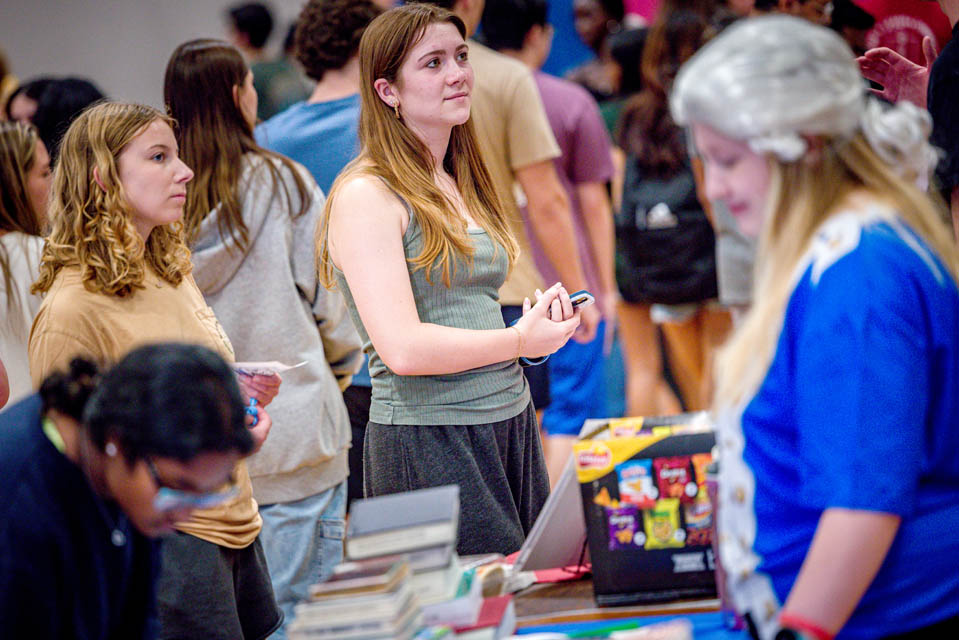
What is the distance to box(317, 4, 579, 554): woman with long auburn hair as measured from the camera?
2090 millimetres

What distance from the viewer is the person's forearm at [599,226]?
429 cm

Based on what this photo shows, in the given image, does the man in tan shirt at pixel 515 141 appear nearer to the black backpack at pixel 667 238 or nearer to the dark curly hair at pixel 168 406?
the black backpack at pixel 667 238

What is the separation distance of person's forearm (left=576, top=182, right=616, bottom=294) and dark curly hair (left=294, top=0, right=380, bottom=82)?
1269 millimetres

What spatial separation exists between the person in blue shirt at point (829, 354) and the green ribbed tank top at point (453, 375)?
2.77ft

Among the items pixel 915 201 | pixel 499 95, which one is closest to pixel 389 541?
pixel 915 201

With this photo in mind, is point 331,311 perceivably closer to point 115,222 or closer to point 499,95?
point 115,222

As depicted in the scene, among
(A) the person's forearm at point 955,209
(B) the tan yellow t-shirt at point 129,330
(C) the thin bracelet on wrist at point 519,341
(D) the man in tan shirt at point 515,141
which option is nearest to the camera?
(B) the tan yellow t-shirt at point 129,330

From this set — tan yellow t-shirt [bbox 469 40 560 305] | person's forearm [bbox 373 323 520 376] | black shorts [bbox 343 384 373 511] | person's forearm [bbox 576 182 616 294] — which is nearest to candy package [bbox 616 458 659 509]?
person's forearm [bbox 373 323 520 376]

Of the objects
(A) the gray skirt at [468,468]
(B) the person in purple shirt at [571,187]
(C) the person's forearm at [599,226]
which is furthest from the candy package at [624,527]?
(C) the person's forearm at [599,226]

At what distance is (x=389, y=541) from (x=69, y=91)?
112 inches

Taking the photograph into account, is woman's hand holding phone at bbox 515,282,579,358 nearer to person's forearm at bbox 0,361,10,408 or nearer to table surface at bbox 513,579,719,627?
table surface at bbox 513,579,719,627

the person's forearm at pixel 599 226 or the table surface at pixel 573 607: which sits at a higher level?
the table surface at pixel 573 607

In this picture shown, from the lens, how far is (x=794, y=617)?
1263 millimetres

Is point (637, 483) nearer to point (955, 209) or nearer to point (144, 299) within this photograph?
point (144, 299)
